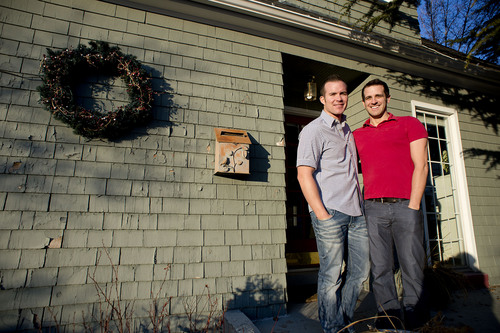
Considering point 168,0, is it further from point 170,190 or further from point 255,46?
point 170,190

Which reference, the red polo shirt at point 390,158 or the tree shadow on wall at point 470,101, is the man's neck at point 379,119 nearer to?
the red polo shirt at point 390,158

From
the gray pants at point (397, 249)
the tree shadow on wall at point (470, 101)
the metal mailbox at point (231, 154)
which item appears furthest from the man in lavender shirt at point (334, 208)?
the tree shadow on wall at point (470, 101)

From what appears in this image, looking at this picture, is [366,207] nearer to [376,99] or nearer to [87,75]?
[376,99]

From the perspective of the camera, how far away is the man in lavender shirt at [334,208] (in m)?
2.01

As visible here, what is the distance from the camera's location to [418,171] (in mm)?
2121

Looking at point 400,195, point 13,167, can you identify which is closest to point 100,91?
point 13,167

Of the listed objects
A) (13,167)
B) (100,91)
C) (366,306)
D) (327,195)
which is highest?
(100,91)

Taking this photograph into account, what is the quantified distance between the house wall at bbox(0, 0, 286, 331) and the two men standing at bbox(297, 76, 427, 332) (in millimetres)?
1184

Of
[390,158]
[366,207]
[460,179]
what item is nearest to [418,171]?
[390,158]

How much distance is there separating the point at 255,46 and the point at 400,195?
250 cm

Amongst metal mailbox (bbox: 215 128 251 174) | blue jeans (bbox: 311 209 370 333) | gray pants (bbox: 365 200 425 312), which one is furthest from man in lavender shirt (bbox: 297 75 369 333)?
metal mailbox (bbox: 215 128 251 174)

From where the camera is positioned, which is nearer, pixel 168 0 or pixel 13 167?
pixel 13 167

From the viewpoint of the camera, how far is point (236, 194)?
10.5 feet

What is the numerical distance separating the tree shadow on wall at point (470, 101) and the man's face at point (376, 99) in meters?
2.53
